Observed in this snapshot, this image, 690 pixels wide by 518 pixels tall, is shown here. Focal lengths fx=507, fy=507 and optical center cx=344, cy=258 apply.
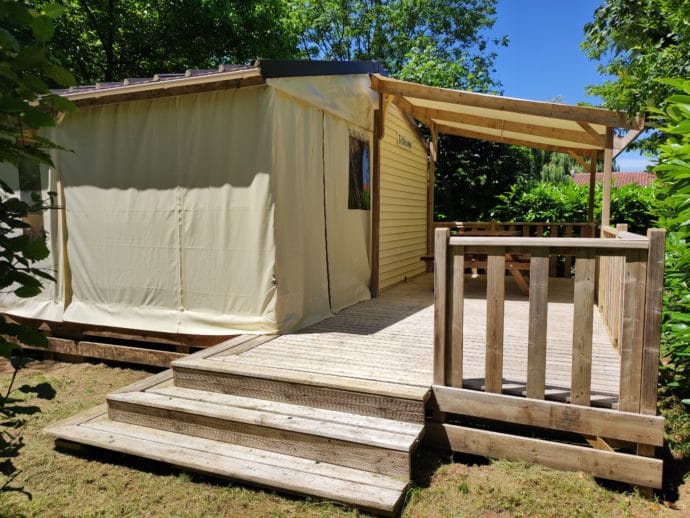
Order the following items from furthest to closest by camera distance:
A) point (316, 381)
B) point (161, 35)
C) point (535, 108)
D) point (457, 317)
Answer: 1. point (161, 35)
2. point (535, 108)
3. point (316, 381)
4. point (457, 317)

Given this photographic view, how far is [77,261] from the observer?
5.70 meters

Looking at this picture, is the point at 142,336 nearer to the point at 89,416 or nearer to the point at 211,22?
the point at 89,416

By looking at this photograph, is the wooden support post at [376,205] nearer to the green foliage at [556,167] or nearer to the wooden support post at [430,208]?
the wooden support post at [430,208]

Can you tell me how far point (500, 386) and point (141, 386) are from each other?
2651 mm

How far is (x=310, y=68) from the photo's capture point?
508 cm

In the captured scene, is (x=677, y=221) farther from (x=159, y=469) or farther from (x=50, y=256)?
(x=50, y=256)

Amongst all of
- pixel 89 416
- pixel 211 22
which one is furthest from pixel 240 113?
pixel 211 22

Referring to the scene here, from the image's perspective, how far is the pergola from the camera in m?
5.04

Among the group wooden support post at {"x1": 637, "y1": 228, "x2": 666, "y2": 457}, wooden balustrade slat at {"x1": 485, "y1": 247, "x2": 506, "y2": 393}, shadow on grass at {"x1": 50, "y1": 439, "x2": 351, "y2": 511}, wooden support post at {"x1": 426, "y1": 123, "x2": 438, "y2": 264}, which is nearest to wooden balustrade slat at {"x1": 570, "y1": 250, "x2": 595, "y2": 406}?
wooden support post at {"x1": 637, "y1": 228, "x2": 666, "y2": 457}

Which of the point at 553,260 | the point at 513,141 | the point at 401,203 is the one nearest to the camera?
the point at 401,203

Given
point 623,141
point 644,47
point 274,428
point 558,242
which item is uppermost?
point 644,47

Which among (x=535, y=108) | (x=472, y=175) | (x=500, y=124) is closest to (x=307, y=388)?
(x=535, y=108)

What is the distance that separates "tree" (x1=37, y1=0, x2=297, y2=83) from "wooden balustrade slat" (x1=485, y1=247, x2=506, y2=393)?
14.2 m

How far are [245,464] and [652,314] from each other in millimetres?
2454
